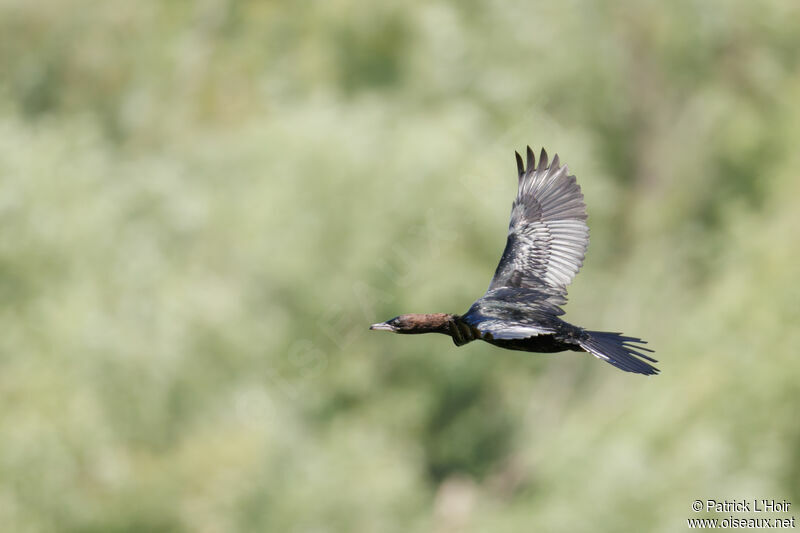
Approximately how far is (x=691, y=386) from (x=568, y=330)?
1261cm

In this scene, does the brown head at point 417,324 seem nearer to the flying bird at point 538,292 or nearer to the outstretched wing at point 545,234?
the flying bird at point 538,292

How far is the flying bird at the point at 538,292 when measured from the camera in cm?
510

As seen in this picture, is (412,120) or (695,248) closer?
(412,120)

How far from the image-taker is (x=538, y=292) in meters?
6.21

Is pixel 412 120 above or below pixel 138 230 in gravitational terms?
above

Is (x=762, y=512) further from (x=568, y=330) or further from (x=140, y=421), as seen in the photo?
(x=568, y=330)

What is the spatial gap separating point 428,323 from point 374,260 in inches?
551

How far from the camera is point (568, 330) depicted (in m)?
5.41

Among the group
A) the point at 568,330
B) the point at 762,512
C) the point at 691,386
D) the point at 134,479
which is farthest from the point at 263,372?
the point at 568,330

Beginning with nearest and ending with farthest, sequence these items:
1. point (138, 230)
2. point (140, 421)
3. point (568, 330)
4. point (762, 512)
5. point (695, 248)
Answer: point (568, 330)
point (762, 512)
point (140, 421)
point (138, 230)
point (695, 248)

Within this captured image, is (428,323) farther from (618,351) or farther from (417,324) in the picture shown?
(618,351)

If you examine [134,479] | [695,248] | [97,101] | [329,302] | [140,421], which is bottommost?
[134,479]

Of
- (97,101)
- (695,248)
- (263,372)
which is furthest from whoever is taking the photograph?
(97,101)

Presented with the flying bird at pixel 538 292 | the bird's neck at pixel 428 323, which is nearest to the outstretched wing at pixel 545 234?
the flying bird at pixel 538 292
